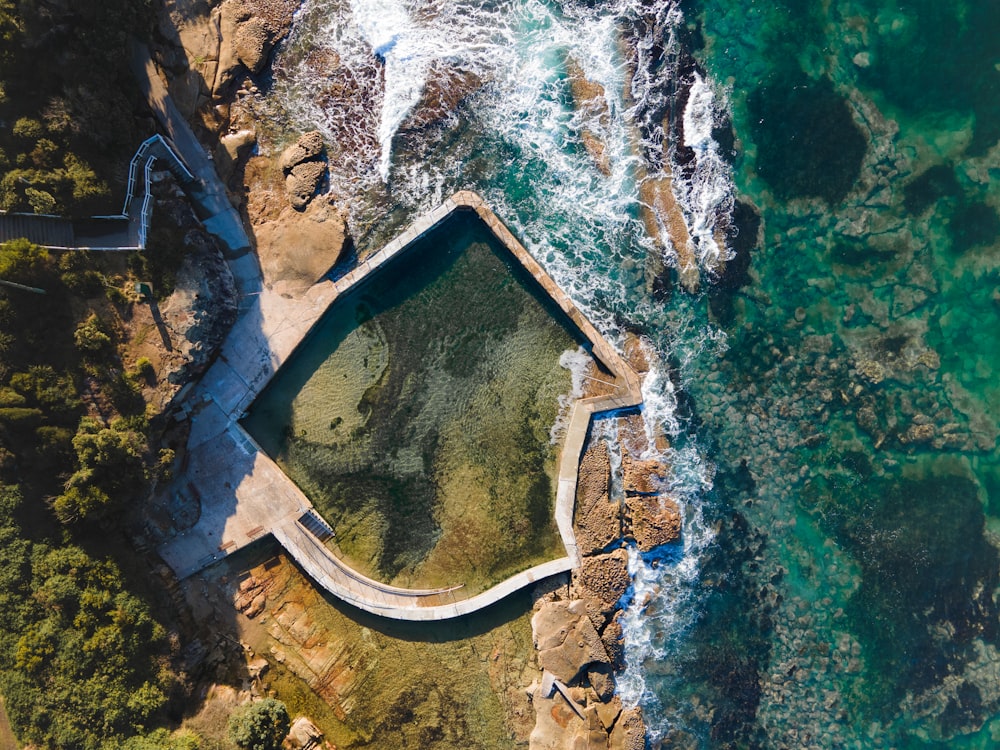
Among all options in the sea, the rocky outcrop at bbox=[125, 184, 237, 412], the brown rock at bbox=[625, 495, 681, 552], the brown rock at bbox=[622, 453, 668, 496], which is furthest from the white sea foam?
the rocky outcrop at bbox=[125, 184, 237, 412]

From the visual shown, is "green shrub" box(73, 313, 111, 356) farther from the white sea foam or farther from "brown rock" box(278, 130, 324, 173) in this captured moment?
the white sea foam

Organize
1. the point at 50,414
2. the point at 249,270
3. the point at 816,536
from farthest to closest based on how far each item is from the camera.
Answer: the point at 816,536, the point at 249,270, the point at 50,414

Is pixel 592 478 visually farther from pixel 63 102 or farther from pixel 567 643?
pixel 63 102

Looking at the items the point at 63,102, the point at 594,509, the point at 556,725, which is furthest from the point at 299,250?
the point at 556,725

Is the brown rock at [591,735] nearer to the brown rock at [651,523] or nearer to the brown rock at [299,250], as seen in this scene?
the brown rock at [651,523]

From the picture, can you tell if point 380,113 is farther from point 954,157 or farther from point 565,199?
point 954,157

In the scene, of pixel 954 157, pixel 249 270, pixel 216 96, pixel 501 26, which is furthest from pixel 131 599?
pixel 954 157
